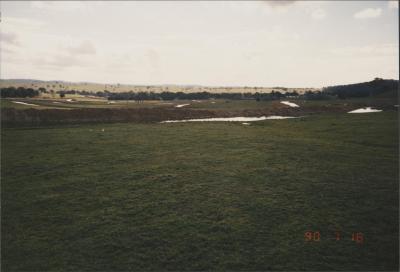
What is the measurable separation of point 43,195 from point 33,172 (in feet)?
19.5

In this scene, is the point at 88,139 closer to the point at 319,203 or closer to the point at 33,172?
the point at 33,172

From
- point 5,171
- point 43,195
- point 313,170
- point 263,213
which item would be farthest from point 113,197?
point 313,170

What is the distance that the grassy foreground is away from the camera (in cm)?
1170

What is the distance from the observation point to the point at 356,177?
2081 cm

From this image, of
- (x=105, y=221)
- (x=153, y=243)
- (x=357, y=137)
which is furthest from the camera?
(x=357, y=137)

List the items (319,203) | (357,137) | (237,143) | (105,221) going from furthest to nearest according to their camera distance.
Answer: (357,137) → (237,143) → (319,203) → (105,221)

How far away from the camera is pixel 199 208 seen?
52.9 feet
